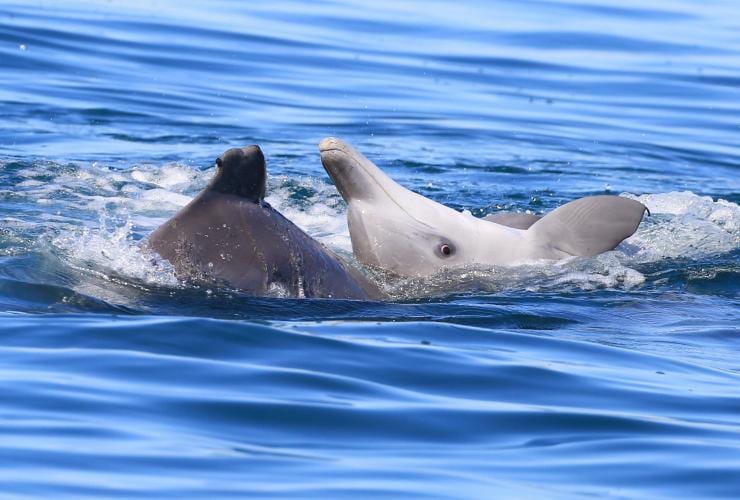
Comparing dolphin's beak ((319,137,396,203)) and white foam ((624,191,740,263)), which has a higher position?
dolphin's beak ((319,137,396,203))

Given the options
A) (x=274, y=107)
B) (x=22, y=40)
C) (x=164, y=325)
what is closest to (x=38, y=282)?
(x=164, y=325)

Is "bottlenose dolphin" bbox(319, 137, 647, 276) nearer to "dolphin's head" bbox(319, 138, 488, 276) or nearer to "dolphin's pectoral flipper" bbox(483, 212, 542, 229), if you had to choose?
"dolphin's head" bbox(319, 138, 488, 276)

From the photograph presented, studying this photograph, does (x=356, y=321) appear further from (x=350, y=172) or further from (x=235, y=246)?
(x=350, y=172)

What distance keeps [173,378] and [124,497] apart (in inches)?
58.9

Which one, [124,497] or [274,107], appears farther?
[274,107]

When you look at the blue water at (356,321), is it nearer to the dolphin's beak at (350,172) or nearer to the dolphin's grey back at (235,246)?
the dolphin's grey back at (235,246)

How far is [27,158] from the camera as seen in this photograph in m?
13.7

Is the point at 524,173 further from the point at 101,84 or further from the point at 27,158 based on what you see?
the point at 101,84

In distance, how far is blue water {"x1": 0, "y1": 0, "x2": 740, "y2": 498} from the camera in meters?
5.80

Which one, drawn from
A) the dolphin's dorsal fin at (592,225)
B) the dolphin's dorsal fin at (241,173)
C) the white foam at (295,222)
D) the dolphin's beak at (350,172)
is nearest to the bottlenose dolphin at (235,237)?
the dolphin's dorsal fin at (241,173)

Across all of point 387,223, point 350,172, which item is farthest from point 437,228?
point 350,172

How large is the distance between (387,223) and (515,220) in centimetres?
144

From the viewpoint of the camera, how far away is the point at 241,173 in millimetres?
7484

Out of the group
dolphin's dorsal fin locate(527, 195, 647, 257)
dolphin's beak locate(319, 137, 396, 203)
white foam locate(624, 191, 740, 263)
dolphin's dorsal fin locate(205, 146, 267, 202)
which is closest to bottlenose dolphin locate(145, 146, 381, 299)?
dolphin's dorsal fin locate(205, 146, 267, 202)
